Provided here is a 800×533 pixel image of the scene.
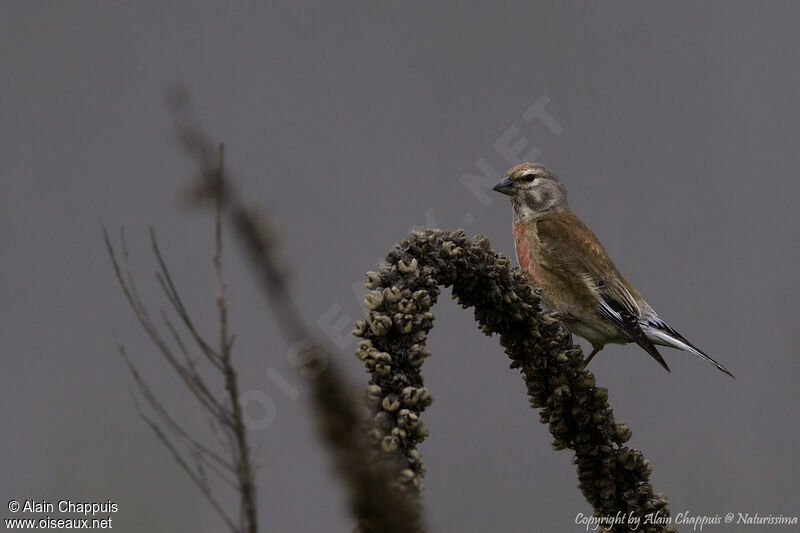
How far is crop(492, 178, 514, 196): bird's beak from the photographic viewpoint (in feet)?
13.0

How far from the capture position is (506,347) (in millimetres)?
1790

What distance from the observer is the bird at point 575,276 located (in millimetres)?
3459

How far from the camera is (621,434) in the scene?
1.71 metres

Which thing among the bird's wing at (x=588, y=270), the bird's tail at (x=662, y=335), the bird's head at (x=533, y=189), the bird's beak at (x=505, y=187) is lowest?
the bird's tail at (x=662, y=335)

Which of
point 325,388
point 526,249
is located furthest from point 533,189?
point 325,388

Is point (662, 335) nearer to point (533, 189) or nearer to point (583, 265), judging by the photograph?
point (583, 265)

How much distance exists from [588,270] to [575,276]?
0.06 metres

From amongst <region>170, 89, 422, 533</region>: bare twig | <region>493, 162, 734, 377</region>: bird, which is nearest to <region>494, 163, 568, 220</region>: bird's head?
<region>493, 162, 734, 377</region>: bird

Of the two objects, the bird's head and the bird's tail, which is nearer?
the bird's tail

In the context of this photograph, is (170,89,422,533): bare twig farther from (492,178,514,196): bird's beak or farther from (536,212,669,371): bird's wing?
(492,178,514,196): bird's beak

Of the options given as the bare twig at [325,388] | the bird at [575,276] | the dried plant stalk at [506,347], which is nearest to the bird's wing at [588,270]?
the bird at [575,276]

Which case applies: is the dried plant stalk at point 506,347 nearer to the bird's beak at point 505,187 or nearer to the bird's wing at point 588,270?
the bird's wing at point 588,270

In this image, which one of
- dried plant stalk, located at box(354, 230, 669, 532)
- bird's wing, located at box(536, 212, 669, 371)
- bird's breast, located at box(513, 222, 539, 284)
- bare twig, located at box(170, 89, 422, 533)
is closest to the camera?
bare twig, located at box(170, 89, 422, 533)

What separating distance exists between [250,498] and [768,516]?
265 centimetres
